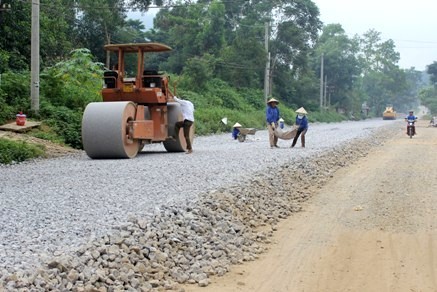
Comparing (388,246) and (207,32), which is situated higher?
(207,32)

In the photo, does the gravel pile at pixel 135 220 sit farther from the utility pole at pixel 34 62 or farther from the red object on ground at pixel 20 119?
the utility pole at pixel 34 62

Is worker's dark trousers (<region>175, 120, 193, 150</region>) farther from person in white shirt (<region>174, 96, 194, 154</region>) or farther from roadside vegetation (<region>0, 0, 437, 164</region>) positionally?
roadside vegetation (<region>0, 0, 437, 164</region>)

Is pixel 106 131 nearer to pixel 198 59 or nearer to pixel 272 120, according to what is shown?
pixel 272 120

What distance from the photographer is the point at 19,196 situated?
9.21 metres

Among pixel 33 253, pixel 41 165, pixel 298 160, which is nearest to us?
pixel 33 253

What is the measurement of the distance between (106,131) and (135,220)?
817 cm

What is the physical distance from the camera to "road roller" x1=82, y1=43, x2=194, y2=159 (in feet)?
50.2

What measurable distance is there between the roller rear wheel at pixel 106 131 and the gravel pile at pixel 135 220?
4.81ft

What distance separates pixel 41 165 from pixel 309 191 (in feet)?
19.2

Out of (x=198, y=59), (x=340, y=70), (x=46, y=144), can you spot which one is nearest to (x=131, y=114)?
(x=46, y=144)

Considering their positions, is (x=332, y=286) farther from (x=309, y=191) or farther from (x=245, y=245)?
(x=309, y=191)

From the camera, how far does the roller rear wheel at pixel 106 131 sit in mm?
15227

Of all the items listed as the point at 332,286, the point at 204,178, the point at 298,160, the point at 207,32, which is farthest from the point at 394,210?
the point at 207,32

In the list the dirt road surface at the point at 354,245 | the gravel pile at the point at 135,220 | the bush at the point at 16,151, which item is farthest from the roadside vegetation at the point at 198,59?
the dirt road surface at the point at 354,245
